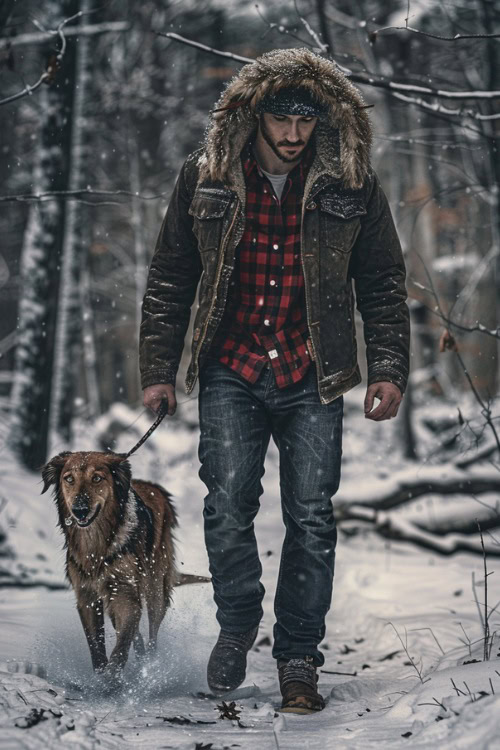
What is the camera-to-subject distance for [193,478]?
34.1ft

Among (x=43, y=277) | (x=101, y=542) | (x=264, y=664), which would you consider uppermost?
(x=43, y=277)

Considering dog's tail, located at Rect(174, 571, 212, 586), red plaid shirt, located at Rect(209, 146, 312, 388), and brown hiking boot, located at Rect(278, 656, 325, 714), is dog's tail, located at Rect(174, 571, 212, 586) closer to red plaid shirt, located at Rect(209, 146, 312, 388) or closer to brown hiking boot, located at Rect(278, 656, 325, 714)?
brown hiking boot, located at Rect(278, 656, 325, 714)

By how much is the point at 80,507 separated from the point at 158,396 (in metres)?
0.66

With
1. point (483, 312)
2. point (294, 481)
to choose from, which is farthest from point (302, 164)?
point (483, 312)

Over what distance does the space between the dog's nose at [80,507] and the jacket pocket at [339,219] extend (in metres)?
1.61

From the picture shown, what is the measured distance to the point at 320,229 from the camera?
3.73m

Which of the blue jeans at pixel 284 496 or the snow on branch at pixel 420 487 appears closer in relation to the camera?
the blue jeans at pixel 284 496

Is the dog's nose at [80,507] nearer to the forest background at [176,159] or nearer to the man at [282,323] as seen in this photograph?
the man at [282,323]

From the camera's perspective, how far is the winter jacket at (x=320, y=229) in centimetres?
371

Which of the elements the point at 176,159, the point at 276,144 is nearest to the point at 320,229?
the point at 276,144

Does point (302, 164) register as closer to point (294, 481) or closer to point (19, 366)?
point (294, 481)

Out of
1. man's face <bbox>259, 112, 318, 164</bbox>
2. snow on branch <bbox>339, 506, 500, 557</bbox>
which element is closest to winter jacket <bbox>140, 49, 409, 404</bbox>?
man's face <bbox>259, 112, 318, 164</bbox>

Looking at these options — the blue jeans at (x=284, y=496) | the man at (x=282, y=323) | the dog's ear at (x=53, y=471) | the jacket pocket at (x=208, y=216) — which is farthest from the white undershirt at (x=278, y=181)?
the dog's ear at (x=53, y=471)

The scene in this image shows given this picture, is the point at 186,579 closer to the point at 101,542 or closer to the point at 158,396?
the point at 101,542
